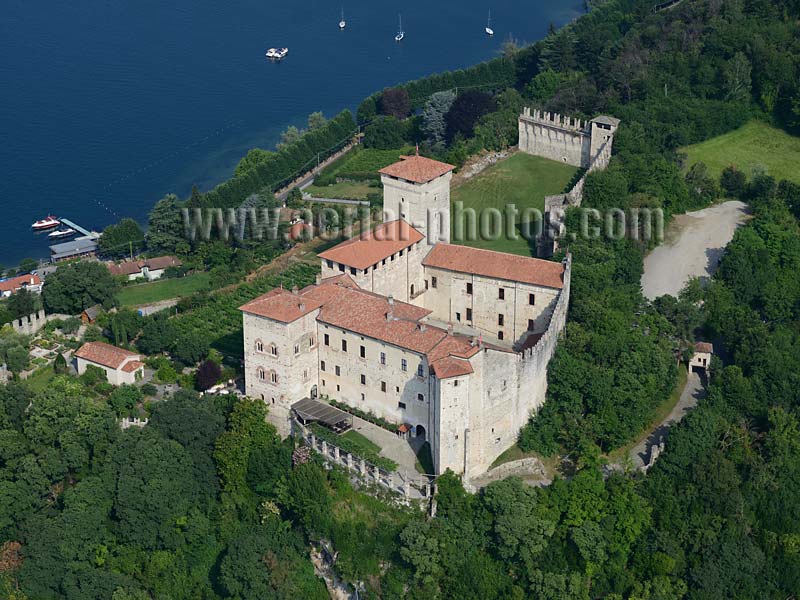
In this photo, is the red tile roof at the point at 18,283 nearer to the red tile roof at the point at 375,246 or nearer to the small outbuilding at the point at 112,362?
the small outbuilding at the point at 112,362

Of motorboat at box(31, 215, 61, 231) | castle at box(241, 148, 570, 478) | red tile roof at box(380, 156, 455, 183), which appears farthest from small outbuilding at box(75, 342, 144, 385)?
motorboat at box(31, 215, 61, 231)

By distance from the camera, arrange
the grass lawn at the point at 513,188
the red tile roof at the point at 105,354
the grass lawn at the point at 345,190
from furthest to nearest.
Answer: the grass lawn at the point at 345,190, the grass lawn at the point at 513,188, the red tile roof at the point at 105,354

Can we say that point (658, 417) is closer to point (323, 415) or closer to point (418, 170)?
point (323, 415)

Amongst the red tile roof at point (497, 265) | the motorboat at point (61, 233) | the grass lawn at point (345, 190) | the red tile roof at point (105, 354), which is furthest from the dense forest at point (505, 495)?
the motorboat at point (61, 233)

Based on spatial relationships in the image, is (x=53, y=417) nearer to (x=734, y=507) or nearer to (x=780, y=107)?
(x=734, y=507)

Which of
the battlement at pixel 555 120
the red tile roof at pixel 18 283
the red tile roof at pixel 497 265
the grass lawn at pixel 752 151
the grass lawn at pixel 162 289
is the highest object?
the battlement at pixel 555 120

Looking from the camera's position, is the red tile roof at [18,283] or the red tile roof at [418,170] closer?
the red tile roof at [418,170]

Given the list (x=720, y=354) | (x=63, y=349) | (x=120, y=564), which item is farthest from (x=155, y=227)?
(x=720, y=354)

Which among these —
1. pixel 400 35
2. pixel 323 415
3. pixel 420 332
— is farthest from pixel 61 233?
pixel 400 35
